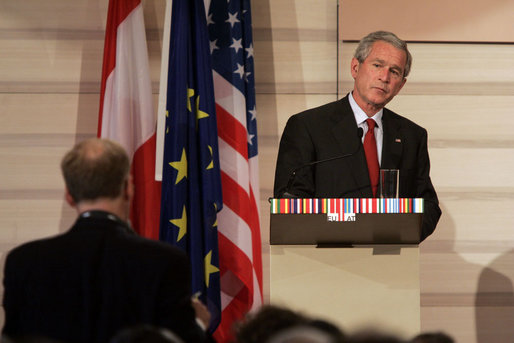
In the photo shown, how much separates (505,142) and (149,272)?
3.60m

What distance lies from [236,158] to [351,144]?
3.54ft

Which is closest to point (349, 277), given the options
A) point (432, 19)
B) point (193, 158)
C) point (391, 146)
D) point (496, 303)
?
point (391, 146)

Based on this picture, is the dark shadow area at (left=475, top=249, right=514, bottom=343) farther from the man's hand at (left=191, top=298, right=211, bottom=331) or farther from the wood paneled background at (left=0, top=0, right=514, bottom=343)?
the man's hand at (left=191, top=298, right=211, bottom=331)

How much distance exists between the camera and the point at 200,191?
4281 millimetres

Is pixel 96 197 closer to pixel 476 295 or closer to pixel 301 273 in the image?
pixel 301 273

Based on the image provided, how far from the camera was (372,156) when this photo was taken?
352 centimetres

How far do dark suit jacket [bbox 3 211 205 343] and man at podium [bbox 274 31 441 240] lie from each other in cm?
142

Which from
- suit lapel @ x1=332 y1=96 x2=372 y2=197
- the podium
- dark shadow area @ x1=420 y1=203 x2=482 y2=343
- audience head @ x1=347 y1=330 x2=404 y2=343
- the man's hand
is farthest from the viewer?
dark shadow area @ x1=420 y1=203 x2=482 y2=343

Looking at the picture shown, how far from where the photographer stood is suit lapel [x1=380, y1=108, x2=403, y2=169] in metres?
3.55

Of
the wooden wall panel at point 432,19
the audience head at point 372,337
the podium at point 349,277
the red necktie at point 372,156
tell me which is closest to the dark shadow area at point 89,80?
the wooden wall panel at point 432,19

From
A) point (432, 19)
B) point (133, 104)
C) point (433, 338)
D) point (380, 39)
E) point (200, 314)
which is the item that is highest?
point (432, 19)

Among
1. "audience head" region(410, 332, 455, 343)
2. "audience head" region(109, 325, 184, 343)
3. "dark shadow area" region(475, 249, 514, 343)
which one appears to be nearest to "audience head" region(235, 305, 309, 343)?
"audience head" region(109, 325, 184, 343)

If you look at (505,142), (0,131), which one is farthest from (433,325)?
(0,131)

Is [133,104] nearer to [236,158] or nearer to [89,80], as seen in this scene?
[89,80]
